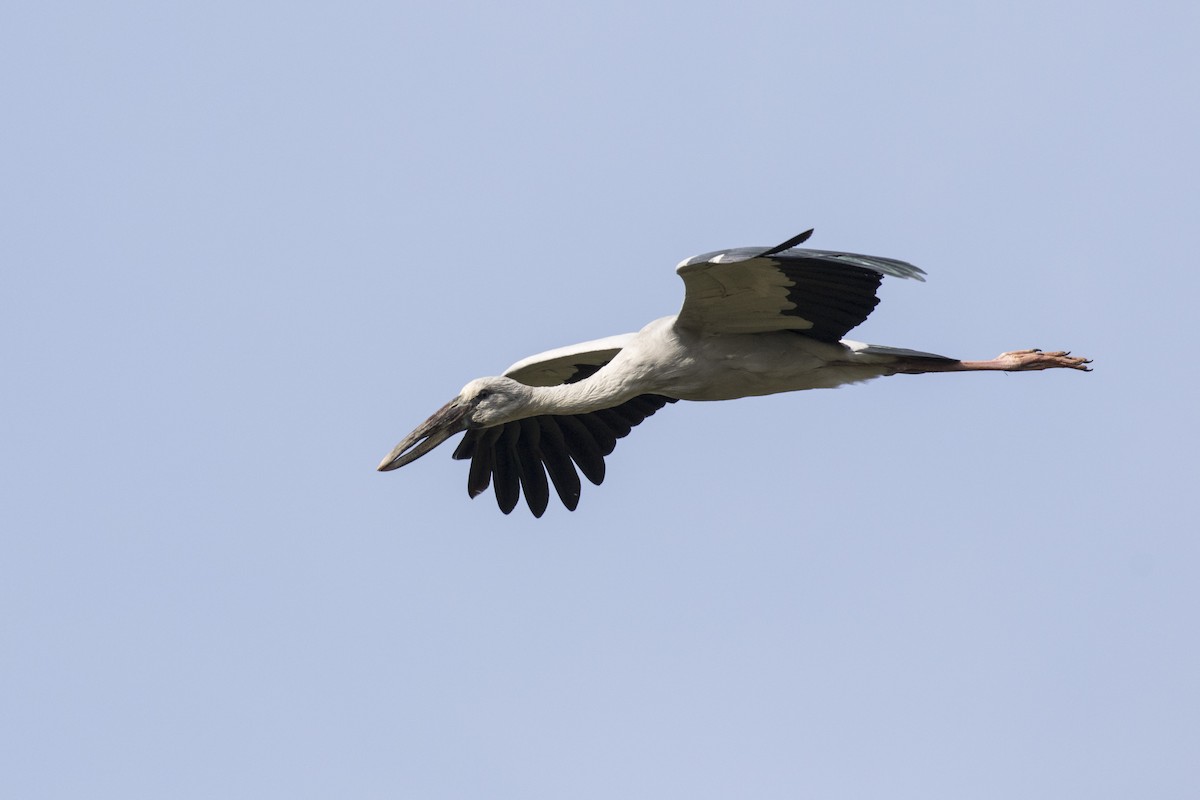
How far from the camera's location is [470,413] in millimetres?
12961

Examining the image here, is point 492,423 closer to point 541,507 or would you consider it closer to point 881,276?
point 541,507

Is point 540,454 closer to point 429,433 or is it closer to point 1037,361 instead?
point 429,433

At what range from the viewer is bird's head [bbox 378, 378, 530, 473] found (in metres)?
12.9

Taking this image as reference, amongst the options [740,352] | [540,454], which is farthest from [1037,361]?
[540,454]

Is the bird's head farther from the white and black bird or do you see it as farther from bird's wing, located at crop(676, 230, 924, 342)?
bird's wing, located at crop(676, 230, 924, 342)

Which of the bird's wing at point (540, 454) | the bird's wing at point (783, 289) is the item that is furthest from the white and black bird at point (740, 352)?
the bird's wing at point (540, 454)

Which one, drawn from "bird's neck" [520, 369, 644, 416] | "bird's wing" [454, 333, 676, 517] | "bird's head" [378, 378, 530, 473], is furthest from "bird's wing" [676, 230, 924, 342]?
"bird's wing" [454, 333, 676, 517]

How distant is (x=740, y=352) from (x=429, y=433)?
2217 mm

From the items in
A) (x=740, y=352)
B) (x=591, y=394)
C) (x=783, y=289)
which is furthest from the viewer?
(x=591, y=394)

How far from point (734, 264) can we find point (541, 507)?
377 cm

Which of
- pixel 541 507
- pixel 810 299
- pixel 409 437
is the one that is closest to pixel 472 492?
pixel 541 507

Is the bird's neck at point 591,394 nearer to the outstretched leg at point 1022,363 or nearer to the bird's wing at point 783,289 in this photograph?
the bird's wing at point 783,289

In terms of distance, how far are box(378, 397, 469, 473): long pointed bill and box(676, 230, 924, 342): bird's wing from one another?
1.70 meters

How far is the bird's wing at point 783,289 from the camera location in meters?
11.4
